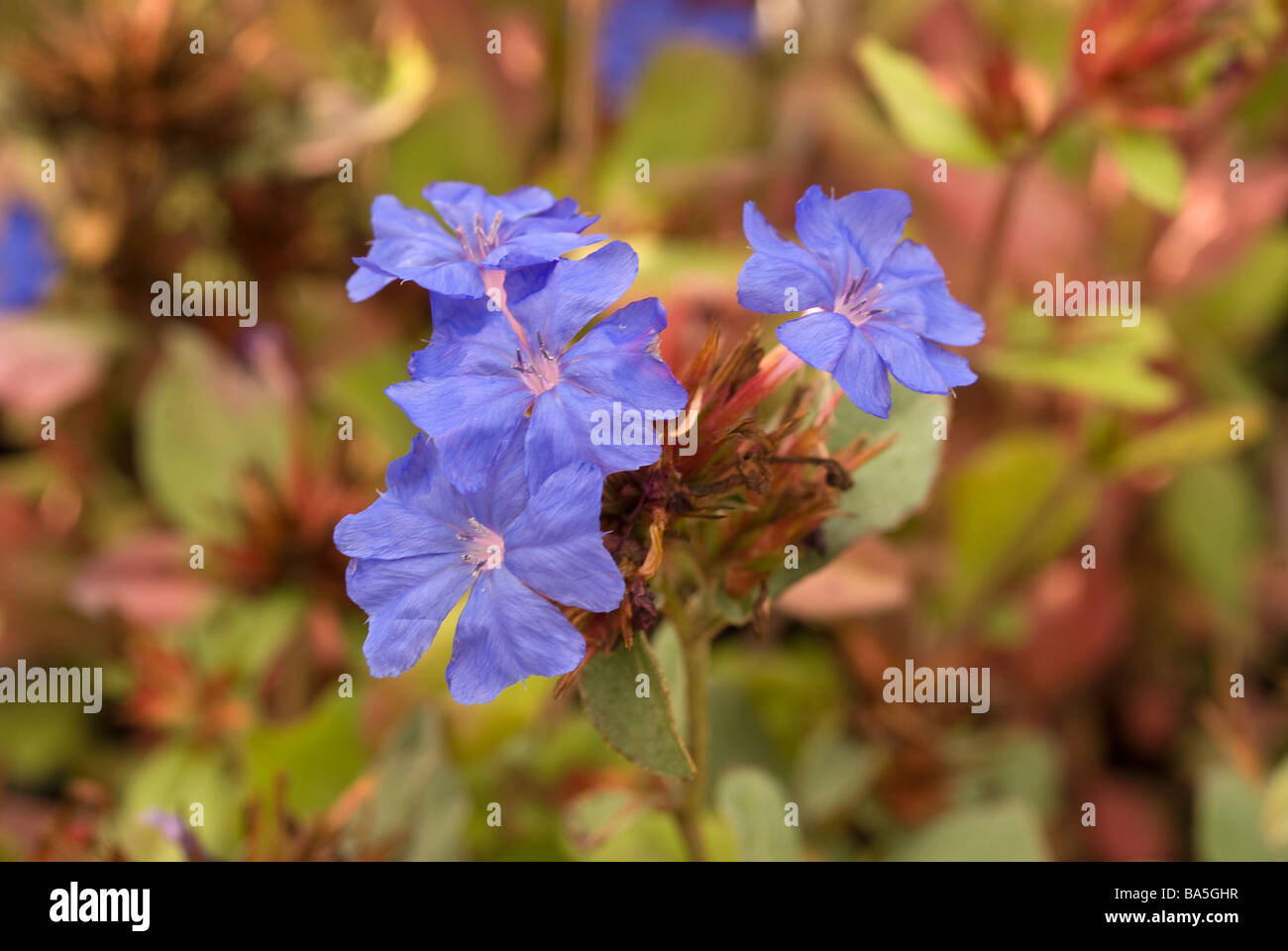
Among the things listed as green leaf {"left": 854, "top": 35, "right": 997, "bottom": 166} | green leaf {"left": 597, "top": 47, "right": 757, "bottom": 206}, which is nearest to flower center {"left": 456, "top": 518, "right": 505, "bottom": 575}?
green leaf {"left": 854, "top": 35, "right": 997, "bottom": 166}

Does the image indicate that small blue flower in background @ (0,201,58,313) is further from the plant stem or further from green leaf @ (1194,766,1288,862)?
green leaf @ (1194,766,1288,862)

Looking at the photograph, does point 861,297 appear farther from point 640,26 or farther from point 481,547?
point 640,26

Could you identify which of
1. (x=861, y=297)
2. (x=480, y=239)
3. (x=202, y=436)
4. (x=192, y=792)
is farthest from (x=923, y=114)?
(x=192, y=792)

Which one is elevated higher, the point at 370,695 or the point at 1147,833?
the point at 370,695

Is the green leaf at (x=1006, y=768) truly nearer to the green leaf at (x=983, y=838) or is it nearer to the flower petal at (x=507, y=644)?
the green leaf at (x=983, y=838)

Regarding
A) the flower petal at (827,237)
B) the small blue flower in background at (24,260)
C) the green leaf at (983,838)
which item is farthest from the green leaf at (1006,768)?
the small blue flower in background at (24,260)
